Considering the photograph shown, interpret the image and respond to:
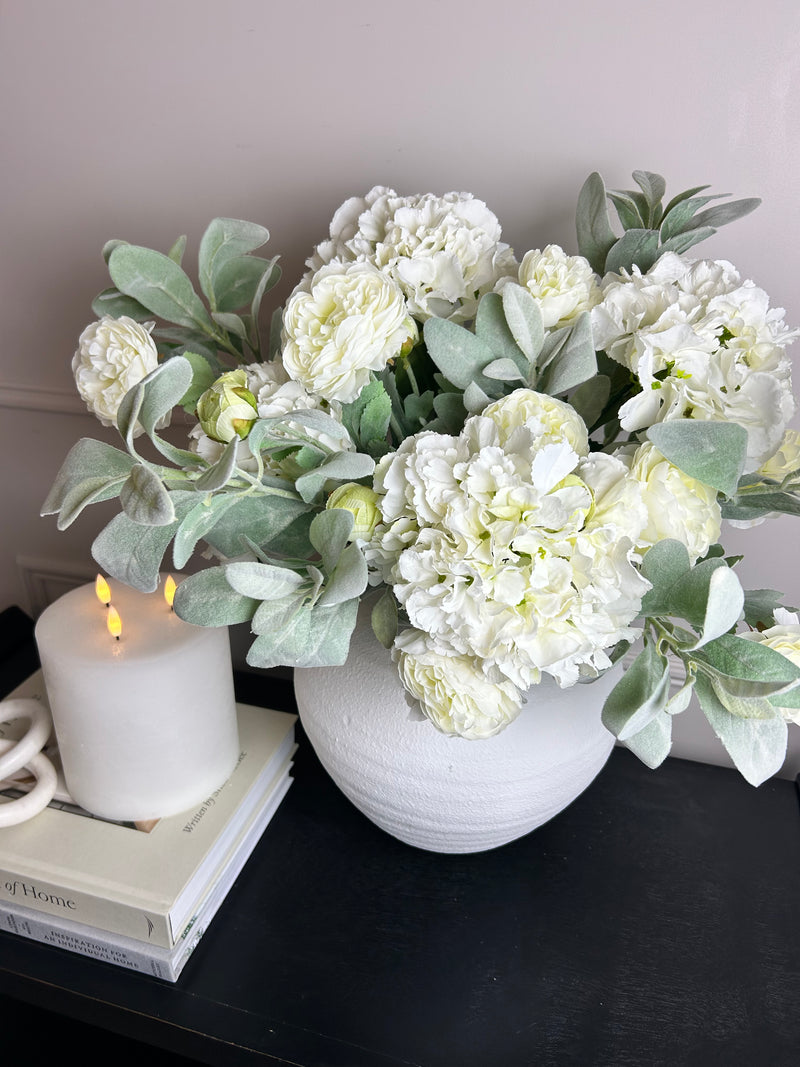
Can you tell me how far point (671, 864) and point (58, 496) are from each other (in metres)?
0.53

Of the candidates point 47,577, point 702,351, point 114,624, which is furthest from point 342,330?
point 47,577

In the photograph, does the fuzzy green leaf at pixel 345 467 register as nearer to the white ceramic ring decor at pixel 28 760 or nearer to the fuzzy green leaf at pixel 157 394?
the fuzzy green leaf at pixel 157 394

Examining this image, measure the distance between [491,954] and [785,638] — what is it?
32cm

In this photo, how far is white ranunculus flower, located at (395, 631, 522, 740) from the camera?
45 cm

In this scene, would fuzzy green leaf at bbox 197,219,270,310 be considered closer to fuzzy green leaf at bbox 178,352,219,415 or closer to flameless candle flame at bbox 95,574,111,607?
fuzzy green leaf at bbox 178,352,219,415

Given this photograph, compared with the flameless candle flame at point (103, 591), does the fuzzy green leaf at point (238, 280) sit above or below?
above

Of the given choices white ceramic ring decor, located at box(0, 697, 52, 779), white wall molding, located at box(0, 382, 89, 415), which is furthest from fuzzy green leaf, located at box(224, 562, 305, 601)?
white wall molding, located at box(0, 382, 89, 415)

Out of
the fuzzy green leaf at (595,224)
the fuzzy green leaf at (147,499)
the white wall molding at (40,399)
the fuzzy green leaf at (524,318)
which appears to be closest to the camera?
the fuzzy green leaf at (147,499)

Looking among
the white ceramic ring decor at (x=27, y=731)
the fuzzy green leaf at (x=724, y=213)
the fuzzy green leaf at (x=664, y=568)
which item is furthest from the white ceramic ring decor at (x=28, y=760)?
the fuzzy green leaf at (x=724, y=213)

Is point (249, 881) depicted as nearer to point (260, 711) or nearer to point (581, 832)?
point (260, 711)

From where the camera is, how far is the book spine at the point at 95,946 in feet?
1.89

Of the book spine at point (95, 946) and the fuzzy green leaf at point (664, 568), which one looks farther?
the book spine at point (95, 946)

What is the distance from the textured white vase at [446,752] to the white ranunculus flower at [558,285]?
0.24m

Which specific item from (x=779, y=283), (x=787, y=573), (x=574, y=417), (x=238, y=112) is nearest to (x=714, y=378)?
(x=574, y=417)
